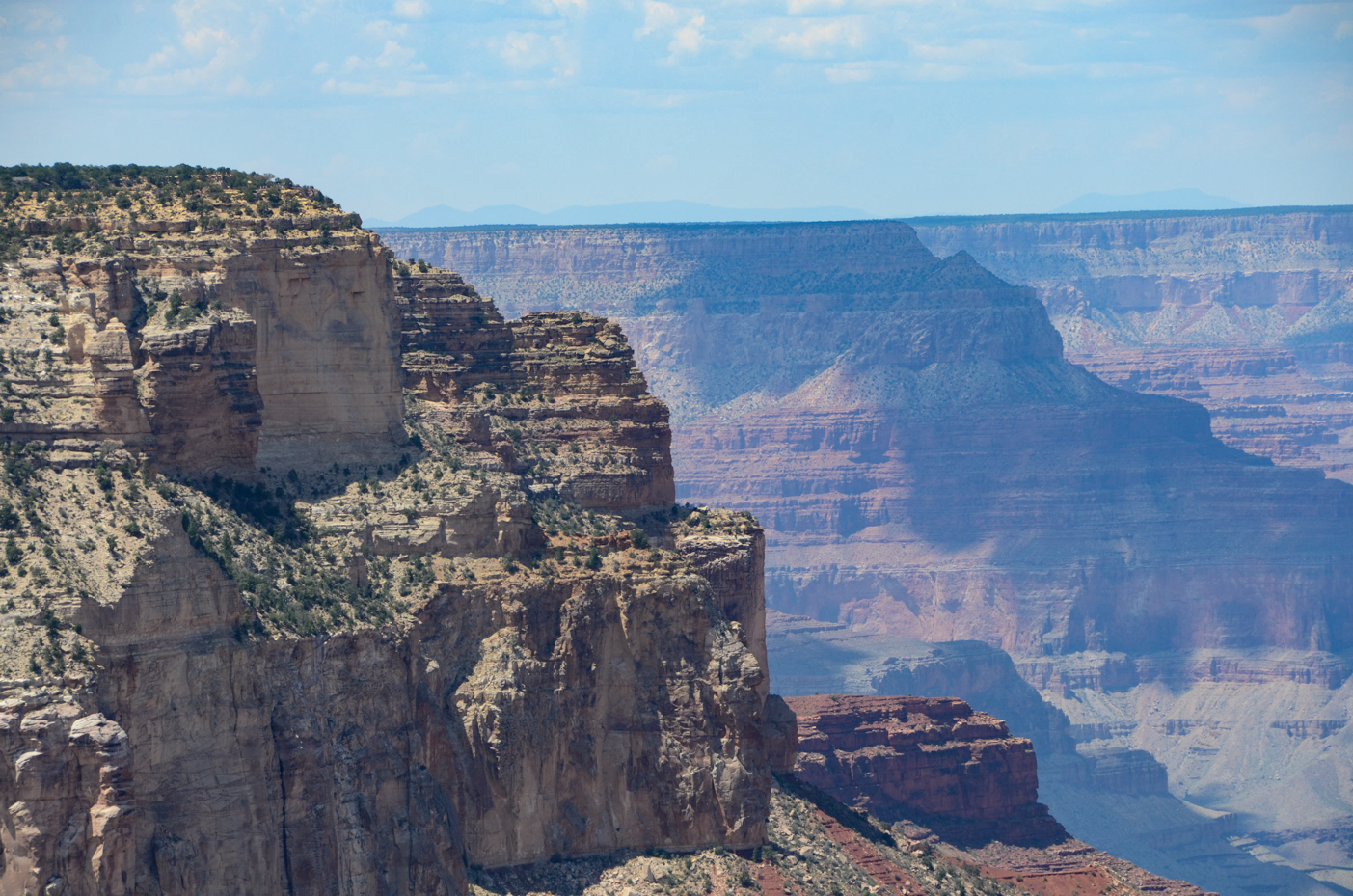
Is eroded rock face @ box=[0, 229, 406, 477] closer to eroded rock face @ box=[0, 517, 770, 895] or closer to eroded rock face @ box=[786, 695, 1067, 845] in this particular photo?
eroded rock face @ box=[0, 517, 770, 895]

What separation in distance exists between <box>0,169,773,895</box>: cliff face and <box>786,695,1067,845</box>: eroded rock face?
55.7m

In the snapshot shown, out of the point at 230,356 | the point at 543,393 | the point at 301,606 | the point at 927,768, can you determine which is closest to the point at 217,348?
the point at 230,356

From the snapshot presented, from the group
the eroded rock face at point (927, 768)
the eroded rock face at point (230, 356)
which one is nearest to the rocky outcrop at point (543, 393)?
the eroded rock face at point (230, 356)

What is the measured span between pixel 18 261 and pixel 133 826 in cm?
1983

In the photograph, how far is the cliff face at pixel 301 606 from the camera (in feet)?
250

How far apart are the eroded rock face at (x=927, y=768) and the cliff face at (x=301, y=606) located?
55.7m

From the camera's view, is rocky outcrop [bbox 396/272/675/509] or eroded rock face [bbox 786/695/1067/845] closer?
rocky outcrop [bbox 396/272/675/509]

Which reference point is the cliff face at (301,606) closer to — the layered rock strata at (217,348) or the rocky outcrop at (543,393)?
the layered rock strata at (217,348)

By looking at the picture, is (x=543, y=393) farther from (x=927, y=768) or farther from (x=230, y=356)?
(x=927, y=768)

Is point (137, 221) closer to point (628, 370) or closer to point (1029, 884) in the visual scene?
point (628, 370)

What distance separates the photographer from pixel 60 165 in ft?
331

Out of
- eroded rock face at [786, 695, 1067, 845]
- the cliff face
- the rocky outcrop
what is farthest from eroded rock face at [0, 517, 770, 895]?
eroded rock face at [786, 695, 1067, 845]

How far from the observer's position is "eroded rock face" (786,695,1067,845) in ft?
554

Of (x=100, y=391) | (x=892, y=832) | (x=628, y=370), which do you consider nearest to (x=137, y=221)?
(x=100, y=391)
